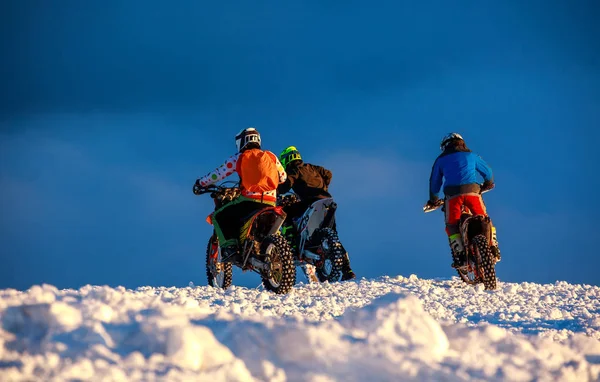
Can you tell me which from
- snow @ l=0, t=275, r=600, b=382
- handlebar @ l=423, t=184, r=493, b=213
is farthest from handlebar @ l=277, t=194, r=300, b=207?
snow @ l=0, t=275, r=600, b=382

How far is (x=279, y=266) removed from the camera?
9.68 m

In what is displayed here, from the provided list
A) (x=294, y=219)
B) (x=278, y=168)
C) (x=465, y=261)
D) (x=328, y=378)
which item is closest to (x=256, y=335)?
(x=328, y=378)

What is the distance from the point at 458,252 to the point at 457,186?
3.50ft

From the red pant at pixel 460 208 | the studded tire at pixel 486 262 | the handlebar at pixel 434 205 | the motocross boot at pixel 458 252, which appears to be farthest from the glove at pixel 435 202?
the studded tire at pixel 486 262

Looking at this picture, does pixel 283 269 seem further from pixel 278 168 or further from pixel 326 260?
pixel 326 260

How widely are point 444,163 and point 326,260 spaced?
2602mm

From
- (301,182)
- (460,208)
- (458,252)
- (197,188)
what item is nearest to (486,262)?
(458,252)

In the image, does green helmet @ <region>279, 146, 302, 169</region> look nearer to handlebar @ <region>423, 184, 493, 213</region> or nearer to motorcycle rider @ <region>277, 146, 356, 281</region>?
motorcycle rider @ <region>277, 146, 356, 281</region>

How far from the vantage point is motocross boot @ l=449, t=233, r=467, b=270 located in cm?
1129

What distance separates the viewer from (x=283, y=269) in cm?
944

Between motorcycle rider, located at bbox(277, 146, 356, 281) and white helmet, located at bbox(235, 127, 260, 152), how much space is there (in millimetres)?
2366

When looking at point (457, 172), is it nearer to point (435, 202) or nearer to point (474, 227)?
point (435, 202)

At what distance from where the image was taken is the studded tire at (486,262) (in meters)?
10.7

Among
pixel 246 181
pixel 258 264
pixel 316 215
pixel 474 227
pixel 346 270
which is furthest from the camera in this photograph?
pixel 316 215
